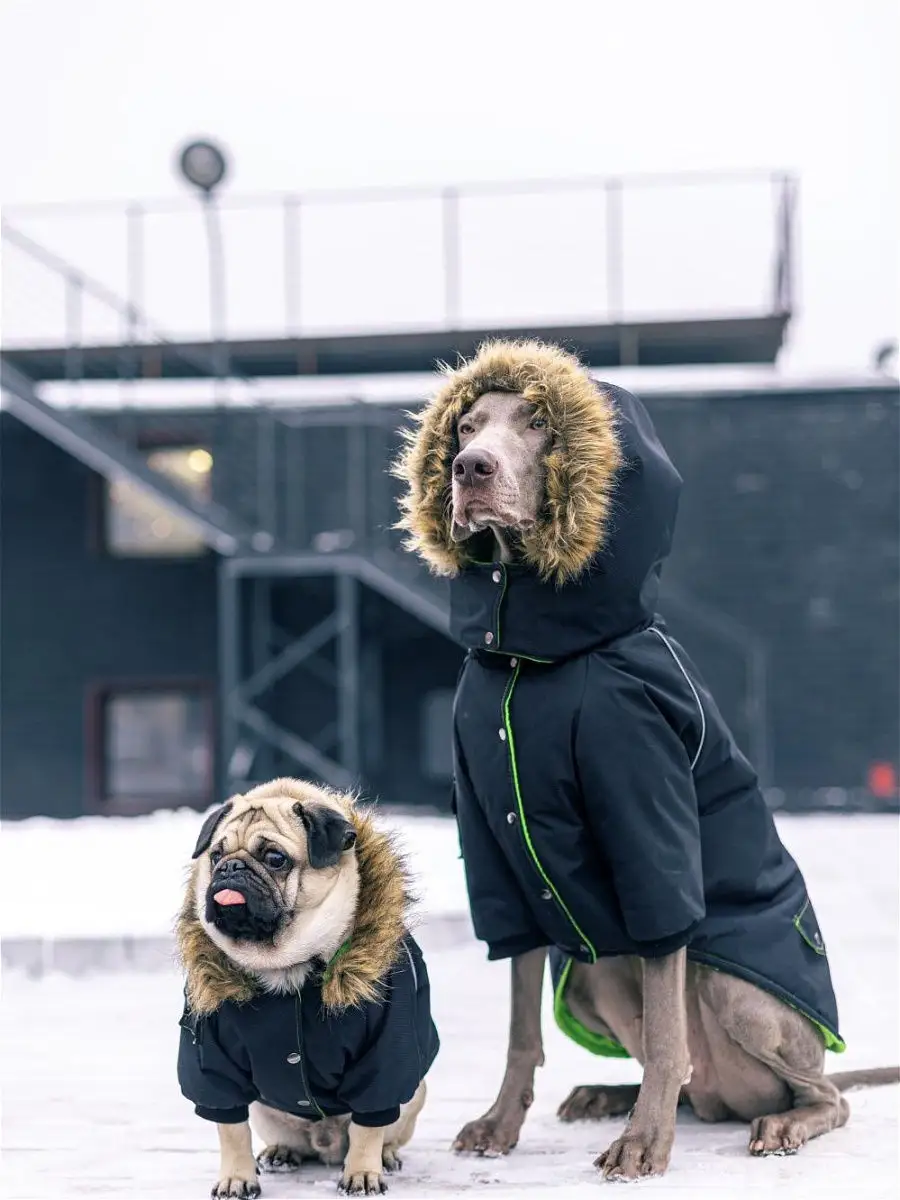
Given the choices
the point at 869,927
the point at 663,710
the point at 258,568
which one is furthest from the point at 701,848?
the point at 258,568

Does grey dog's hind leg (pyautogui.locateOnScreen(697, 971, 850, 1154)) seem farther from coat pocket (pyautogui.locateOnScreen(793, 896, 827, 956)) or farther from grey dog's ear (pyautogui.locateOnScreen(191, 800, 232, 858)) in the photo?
grey dog's ear (pyautogui.locateOnScreen(191, 800, 232, 858))

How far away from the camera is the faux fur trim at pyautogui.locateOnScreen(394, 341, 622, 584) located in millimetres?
3727

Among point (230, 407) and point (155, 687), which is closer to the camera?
point (230, 407)

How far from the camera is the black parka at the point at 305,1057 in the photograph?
346cm

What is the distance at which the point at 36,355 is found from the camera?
15.3 meters

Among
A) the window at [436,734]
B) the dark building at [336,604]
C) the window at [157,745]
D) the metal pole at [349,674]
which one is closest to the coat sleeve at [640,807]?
the dark building at [336,604]

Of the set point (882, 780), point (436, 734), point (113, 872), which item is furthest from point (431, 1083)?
point (436, 734)

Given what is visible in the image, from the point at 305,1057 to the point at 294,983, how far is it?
172 mm

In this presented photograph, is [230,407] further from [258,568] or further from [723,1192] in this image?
[723,1192]

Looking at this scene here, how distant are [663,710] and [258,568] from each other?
10469 mm

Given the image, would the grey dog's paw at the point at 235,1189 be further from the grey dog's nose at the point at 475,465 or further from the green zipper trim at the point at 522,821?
the grey dog's nose at the point at 475,465

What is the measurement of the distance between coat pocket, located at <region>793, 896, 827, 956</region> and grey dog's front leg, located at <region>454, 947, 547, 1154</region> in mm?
710

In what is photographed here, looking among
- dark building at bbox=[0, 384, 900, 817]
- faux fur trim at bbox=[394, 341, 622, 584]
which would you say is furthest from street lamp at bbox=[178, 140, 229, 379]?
faux fur trim at bbox=[394, 341, 622, 584]

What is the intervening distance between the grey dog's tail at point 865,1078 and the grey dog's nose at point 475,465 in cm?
211
